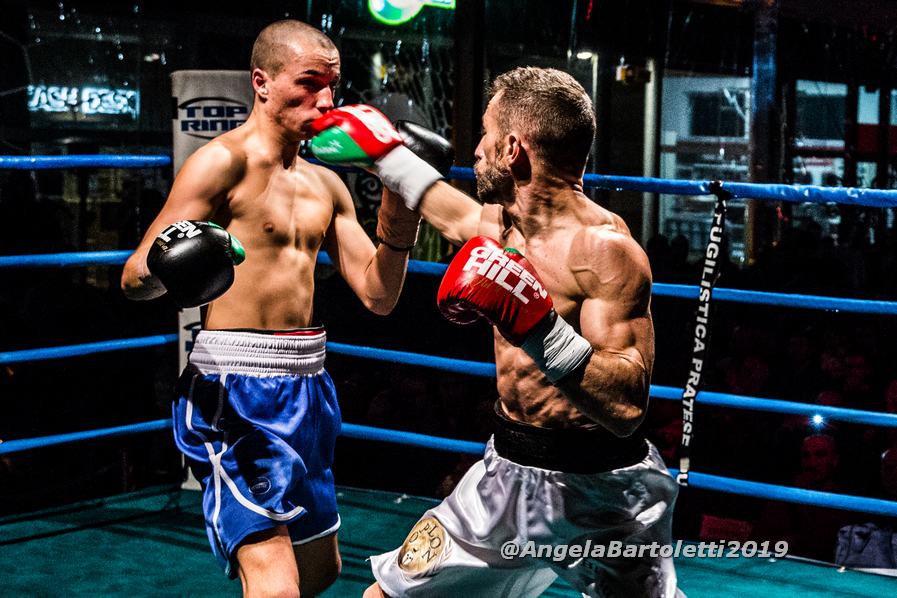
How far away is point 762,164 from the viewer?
261 inches

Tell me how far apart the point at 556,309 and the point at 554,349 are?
7.0 inches

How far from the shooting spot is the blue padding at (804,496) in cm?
268

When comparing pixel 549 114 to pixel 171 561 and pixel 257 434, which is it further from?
pixel 171 561

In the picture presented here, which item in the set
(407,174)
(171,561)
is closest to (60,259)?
(171,561)

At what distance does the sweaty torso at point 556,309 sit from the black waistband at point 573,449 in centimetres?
2

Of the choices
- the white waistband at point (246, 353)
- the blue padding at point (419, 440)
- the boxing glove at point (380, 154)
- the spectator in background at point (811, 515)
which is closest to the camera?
the boxing glove at point (380, 154)

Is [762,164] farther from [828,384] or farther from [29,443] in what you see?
[29,443]

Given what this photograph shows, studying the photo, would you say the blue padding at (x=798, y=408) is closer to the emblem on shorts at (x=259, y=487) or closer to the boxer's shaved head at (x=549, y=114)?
the emblem on shorts at (x=259, y=487)

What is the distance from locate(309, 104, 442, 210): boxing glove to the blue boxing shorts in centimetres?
46

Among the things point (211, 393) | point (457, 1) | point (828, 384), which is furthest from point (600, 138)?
point (211, 393)

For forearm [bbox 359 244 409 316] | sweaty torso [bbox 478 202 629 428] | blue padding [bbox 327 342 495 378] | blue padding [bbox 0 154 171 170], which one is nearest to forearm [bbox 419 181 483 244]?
sweaty torso [bbox 478 202 629 428]

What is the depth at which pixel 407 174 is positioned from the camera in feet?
6.44

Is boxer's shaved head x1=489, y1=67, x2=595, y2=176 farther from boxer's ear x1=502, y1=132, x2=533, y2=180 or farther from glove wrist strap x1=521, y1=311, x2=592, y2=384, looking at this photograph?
glove wrist strap x1=521, y1=311, x2=592, y2=384

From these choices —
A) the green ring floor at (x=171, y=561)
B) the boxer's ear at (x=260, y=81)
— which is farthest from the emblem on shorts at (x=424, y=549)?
the green ring floor at (x=171, y=561)
